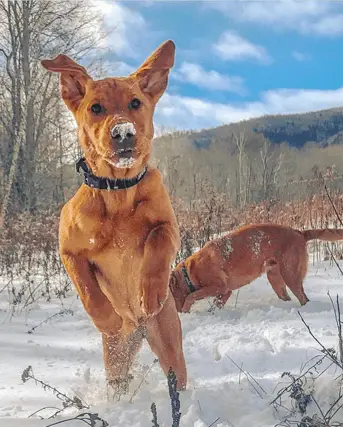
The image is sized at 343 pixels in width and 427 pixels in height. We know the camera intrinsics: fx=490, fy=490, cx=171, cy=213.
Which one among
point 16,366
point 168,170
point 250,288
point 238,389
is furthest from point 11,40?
point 238,389

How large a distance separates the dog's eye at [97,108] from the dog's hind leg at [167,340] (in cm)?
92

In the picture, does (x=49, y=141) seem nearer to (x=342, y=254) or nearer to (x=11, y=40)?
(x=11, y=40)

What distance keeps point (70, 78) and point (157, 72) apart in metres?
0.37

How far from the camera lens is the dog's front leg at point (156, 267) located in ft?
6.23

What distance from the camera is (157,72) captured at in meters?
2.09

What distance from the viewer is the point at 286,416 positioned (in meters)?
1.83

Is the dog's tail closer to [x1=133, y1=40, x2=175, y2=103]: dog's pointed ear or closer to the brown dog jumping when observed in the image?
the brown dog jumping

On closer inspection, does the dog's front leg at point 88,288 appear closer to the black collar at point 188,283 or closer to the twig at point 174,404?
the twig at point 174,404

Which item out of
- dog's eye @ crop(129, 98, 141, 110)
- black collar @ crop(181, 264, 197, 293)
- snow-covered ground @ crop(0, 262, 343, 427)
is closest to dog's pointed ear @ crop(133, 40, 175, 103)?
dog's eye @ crop(129, 98, 141, 110)

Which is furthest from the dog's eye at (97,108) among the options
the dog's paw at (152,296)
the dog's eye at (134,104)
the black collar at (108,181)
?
the dog's paw at (152,296)

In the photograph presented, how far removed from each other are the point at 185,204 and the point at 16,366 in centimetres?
466

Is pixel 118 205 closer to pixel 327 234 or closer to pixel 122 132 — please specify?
pixel 122 132

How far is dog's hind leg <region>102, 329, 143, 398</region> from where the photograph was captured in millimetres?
2279

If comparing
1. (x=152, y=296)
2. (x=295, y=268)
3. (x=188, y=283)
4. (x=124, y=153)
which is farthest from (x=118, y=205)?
(x=295, y=268)
